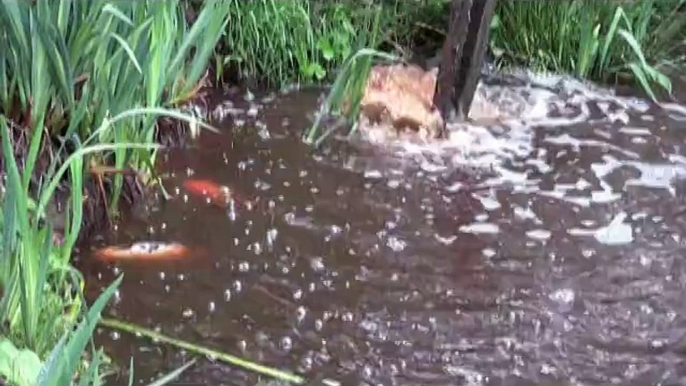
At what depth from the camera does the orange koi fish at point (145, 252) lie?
2391 millimetres

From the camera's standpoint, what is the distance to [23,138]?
2461mm

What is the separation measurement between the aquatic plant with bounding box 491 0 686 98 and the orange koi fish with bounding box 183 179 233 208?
1.37 metres

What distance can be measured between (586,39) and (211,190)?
4.81 feet

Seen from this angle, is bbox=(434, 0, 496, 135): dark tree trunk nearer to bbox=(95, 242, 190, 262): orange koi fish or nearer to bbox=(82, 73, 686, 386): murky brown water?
bbox=(82, 73, 686, 386): murky brown water

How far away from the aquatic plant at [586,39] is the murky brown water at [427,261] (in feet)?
1.48

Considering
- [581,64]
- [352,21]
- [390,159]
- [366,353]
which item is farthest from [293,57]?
[366,353]

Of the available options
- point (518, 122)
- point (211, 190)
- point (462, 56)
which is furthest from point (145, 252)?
point (518, 122)

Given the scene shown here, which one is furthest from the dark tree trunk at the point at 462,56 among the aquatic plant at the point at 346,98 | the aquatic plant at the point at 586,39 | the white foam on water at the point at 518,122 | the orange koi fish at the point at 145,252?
the orange koi fish at the point at 145,252

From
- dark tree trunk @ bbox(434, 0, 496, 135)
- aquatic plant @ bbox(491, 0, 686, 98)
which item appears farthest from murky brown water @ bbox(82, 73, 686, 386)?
aquatic plant @ bbox(491, 0, 686, 98)

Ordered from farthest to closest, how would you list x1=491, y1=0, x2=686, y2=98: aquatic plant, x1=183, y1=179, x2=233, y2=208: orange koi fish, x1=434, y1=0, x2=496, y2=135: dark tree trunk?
x1=491, y1=0, x2=686, y2=98: aquatic plant → x1=434, y1=0, x2=496, y2=135: dark tree trunk → x1=183, y1=179, x2=233, y2=208: orange koi fish

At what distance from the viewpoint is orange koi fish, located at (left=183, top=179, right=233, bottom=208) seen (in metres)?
2.69

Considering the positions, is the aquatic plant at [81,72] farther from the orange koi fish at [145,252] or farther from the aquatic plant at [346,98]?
the aquatic plant at [346,98]

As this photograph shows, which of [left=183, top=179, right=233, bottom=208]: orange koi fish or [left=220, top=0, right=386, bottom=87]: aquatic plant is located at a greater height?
[left=220, top=0, right=386, bottom=87]: aquatic plant

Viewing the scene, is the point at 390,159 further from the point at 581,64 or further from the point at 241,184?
the point at 581,64
